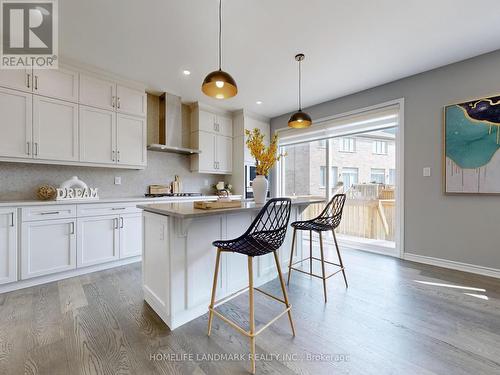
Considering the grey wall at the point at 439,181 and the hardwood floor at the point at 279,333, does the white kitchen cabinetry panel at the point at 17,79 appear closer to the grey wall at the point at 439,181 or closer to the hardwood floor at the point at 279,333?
the hardwood floor at the point at 279,333

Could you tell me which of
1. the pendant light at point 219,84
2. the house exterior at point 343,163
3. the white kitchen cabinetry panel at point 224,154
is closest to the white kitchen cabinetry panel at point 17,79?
the pendant light at point 219,84

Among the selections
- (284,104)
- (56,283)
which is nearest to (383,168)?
(284,104)

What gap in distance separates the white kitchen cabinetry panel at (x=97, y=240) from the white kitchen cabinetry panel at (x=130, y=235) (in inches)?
2.5

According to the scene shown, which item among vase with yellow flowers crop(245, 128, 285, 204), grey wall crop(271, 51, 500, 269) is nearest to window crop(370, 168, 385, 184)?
grey wall crop(271, 51, 500, 269)

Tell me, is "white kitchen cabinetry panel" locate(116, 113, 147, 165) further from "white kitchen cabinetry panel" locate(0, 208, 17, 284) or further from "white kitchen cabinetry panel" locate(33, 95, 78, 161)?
"white kitchen cabinetry panel" locate(0, 208, 17, 284)

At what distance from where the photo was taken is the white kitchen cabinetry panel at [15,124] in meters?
2.44

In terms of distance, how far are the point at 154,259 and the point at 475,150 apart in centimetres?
381

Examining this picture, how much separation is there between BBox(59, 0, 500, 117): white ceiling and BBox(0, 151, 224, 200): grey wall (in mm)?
1423

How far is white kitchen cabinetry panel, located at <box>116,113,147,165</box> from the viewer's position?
327 cm

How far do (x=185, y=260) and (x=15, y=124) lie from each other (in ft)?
8.45

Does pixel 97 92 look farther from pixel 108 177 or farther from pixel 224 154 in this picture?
pixel 224 154

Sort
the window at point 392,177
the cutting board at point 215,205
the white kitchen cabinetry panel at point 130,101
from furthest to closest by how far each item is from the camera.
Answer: the window at point 392,177 → the white kitchen cabinetry panel at point 130,101 → the cutting board at point 215,205

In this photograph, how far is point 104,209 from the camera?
9.60 ft

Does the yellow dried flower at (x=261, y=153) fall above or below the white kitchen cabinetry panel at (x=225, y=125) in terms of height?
below
